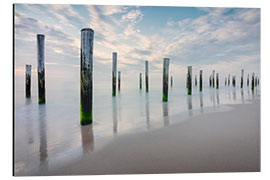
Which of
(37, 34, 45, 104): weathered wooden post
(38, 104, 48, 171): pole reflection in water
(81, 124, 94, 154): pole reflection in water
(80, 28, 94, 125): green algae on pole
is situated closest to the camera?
(38, 104, 48, 171): pole reflection in water

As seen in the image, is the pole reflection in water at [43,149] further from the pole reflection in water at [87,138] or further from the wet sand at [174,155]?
the pole reflection in water at [87,138]

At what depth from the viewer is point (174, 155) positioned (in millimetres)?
1964

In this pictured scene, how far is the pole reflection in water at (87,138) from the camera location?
82.7 inches

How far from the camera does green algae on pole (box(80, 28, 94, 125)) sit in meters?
2.81

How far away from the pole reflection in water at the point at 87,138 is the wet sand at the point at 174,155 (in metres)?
0.17

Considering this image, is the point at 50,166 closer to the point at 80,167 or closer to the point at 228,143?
the point at 80,167

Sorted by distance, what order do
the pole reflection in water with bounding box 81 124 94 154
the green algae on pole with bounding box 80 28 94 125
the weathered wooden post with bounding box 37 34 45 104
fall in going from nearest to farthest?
the pole reflection in water with bounding box 81 124 94 154 → the green algae on pole with bounding box 80 28 94 125 → the weathered wooden post with bounding box 37 34 45 104

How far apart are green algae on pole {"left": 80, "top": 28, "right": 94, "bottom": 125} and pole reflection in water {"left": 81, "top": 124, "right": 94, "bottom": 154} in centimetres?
25

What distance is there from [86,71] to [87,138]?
1.36 meters

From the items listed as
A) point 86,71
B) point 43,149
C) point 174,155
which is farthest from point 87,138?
point 174,155

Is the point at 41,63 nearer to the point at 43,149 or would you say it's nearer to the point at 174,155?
the point at 43,149

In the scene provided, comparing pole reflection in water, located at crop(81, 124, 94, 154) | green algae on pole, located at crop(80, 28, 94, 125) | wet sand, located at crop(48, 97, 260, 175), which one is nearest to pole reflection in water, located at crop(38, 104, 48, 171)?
wet sand, located at crop(48, 97, 260, 175)

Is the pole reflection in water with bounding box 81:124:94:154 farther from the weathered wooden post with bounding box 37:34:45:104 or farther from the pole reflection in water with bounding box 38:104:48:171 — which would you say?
the weathered wooden post with bounding box 37:34:45:104

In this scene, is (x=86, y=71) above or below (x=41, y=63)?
below
